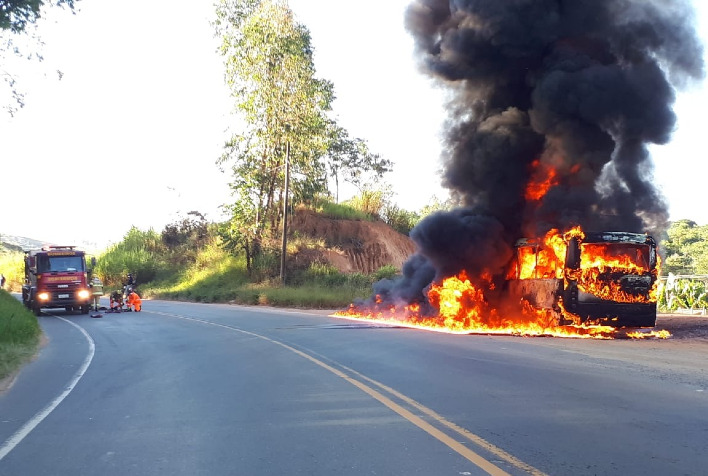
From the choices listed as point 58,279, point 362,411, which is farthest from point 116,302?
point 362,411

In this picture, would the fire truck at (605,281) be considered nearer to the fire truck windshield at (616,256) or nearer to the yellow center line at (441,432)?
the fire truck windshield at (616,256)

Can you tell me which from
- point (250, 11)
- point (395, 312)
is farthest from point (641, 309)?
point (250, 11)

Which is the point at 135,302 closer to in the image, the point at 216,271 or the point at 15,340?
the point at 15,340

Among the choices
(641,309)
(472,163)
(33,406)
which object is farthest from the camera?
(472,163)

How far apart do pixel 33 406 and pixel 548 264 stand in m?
13.9

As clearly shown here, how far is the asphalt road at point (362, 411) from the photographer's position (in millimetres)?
5836

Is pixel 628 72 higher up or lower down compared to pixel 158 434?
higher up

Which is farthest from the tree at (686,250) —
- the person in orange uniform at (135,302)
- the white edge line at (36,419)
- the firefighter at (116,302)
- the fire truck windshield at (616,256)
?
the white edge line at (36,419)

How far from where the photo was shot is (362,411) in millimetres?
7922

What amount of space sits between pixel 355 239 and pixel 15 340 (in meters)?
34.2

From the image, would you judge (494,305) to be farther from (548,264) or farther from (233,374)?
(233,374)

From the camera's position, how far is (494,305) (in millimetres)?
21672

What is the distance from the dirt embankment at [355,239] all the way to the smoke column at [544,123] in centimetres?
2305

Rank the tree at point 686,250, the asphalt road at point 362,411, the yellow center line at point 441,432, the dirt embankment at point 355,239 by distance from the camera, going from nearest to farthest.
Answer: the yellow center line at point 441,432 < the asphalt road at point 362,411 < the tree at point 686,250 < the dirt embankment at point 355,239
